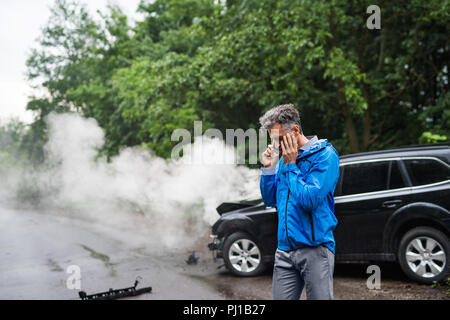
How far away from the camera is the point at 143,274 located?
24.6ft

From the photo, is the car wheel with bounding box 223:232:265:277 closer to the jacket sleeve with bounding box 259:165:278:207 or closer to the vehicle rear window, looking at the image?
the vehicle rear window

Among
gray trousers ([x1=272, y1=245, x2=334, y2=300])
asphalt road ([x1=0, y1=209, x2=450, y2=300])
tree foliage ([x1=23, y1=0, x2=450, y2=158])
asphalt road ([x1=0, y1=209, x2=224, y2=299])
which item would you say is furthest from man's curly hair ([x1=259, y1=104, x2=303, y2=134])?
tree foliage ([x1=23, y1=0, x2=450, y2=158])

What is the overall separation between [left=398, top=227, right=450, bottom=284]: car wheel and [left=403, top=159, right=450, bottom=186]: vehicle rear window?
650mm

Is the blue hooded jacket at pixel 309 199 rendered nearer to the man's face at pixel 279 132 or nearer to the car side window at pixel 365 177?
the man's face at pixel 279 132

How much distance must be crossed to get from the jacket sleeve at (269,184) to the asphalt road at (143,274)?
3193mm

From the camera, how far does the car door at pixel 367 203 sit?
6188 millimetres

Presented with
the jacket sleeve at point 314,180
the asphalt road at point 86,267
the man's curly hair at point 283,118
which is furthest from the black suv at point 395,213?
the man's curly hair at point 283,118

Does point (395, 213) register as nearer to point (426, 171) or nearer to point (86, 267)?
point (426, 171)

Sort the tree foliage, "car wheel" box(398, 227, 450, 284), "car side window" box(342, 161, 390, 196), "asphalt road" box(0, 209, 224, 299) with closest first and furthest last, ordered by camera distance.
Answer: "car wheel" box(398, 227, 450, 284)
"car side window" box(342, 161, 390, 196)
"asphalt road" box(0, 209, 224, 299)
the tree foliage

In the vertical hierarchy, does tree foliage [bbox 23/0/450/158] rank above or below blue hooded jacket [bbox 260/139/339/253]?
above

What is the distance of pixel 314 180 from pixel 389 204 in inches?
151

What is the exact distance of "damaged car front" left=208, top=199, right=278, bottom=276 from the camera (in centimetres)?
699

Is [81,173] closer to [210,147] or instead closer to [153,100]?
[153,100]
